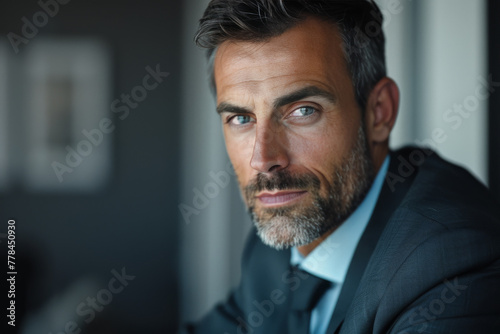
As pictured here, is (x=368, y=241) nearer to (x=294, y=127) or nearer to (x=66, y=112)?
(x=294, y=127)

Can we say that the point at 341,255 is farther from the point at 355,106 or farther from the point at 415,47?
the point at 415,47

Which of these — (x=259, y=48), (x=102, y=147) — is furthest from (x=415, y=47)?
(x=102, y=147)

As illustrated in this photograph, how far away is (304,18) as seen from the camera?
37.2 inches

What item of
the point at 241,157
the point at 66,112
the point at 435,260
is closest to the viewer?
the point at 435,260

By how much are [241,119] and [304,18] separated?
0.22m

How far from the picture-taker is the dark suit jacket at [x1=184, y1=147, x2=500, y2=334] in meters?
0.69

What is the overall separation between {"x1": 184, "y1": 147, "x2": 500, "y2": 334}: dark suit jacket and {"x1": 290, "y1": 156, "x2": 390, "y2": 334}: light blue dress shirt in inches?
2.7

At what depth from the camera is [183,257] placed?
129 inches

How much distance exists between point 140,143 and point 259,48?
2.50 meters

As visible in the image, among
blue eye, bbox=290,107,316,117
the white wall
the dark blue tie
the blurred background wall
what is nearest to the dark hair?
blue eye, bbox=290,107,316,117

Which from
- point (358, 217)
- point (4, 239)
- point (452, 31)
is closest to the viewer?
point (358, 217)

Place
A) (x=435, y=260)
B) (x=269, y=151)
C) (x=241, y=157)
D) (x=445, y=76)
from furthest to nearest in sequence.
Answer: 1. (x=445, y=76)
2. (x=241, y=157)
3. (x=269, y=151)
4. (x=435, y=260)

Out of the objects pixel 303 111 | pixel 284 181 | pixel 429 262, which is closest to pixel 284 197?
pixel 284 181

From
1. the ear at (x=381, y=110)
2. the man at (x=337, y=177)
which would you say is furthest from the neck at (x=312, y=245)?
the ear at (x=381, y=110)
